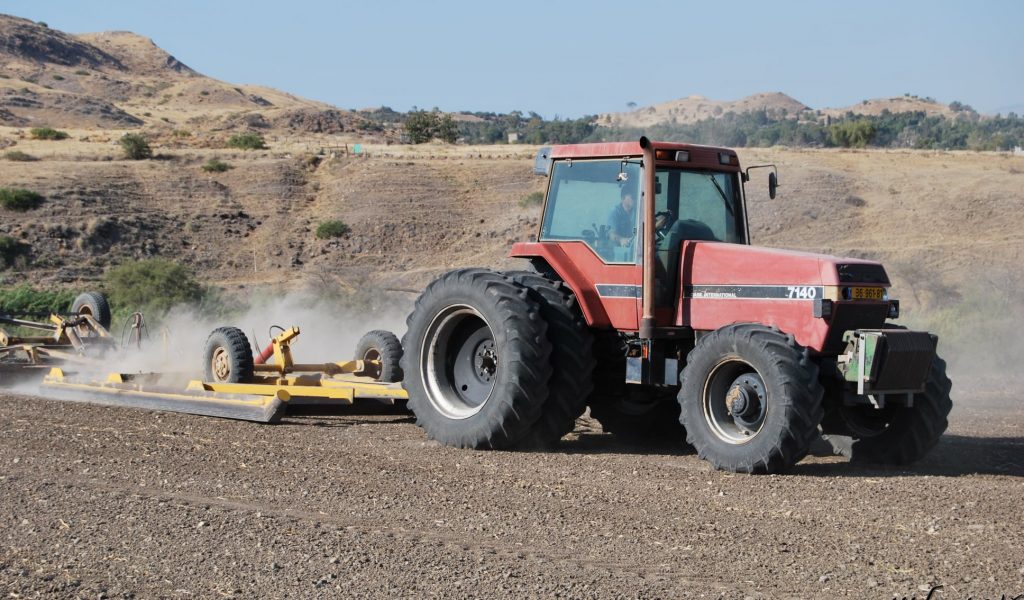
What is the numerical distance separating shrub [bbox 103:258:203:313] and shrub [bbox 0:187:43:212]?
10.8 meters

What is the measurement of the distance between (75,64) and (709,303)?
4473 inches

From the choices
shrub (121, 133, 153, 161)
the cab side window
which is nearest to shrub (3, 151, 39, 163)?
shrub (121, 133, 153, 161)

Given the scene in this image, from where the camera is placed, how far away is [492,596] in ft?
18.0

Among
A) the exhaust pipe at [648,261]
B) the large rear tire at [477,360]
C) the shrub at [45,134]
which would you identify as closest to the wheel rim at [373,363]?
the large rear tire at [477,360]

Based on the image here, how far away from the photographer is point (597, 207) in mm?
10242

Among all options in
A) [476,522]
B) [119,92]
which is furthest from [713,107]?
[476,522]

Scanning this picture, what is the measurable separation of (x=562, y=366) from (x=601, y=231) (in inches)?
49.8

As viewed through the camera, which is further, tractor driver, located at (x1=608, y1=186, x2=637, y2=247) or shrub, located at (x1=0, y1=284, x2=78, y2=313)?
shrub, located at (x1=0, y1=284, x2=78, y2=313)

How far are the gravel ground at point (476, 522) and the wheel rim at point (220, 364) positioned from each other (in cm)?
194

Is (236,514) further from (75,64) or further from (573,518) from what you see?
(75,64)

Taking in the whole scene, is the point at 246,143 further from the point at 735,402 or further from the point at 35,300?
the point at 735,402

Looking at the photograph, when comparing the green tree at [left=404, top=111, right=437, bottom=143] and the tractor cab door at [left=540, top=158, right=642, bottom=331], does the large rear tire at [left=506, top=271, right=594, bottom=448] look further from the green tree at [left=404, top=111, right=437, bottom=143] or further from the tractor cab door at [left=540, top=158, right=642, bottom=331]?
the green tree at [left=404, top=111, right=437, bottom=143]

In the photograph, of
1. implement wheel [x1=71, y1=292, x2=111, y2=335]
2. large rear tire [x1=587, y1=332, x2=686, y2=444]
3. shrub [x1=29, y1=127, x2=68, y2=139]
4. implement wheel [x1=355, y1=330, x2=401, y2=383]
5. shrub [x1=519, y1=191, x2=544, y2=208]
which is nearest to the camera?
large rear tire [x1=587, y1=332, x2=686, y2=444]

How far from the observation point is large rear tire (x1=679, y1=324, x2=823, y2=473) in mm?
8430
